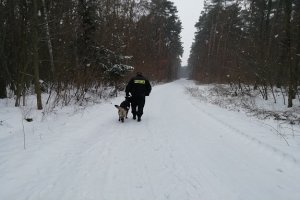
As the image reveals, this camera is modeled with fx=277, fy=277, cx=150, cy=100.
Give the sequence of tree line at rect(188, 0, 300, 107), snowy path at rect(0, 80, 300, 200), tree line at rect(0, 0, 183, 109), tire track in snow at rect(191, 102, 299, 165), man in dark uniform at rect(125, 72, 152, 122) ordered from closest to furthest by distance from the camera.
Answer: snowy path at rect(0, 80, 300, 200) < tire track in snow at rect(191, 102, 299, 165) < man in dark uniform at rect(125, 72, 152, 122) < tree line at rect(0, 0, 183, 109) < tree line at rect(188, 0, 300, 107)

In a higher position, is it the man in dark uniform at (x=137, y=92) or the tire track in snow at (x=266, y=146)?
the man in dark uniform at (x=137, y=92)

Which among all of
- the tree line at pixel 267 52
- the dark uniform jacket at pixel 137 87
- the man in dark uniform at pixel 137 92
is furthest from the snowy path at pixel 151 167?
the tree line at pixel 267 52

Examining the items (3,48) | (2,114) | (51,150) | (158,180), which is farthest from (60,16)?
(158,180)

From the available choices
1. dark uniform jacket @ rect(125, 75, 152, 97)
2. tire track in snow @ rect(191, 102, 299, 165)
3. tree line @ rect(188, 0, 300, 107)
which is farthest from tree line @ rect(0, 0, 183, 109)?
tree line @ rect(188, 0, 300, 107)

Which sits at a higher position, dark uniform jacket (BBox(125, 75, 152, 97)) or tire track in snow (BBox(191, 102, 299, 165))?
dark uniform jacket (BBox(125, 75, 152, 97))

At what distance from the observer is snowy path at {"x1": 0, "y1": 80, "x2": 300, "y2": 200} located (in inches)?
170

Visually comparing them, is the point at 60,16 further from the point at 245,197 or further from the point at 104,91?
the point at 245,197

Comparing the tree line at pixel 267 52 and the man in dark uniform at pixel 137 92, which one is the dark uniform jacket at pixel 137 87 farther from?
the tree line at pixel 267 52

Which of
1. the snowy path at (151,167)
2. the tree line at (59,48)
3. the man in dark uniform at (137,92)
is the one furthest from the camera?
the tree line at (59,48)

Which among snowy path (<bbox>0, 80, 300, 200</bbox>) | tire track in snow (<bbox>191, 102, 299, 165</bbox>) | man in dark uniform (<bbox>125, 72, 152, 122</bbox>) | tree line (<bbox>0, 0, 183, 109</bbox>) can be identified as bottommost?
snowy path (<bbox>0, 80, 300, 200</bbox>)

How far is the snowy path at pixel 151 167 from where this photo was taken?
4316 millimetres

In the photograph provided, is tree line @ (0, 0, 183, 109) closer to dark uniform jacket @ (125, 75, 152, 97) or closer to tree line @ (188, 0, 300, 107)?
dark uniform jacket @ (125, 75, 152, 97)

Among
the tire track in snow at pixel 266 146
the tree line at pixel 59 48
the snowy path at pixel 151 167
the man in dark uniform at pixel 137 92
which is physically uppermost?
the tree line at pixel 59 48

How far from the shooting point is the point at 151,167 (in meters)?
5.43
